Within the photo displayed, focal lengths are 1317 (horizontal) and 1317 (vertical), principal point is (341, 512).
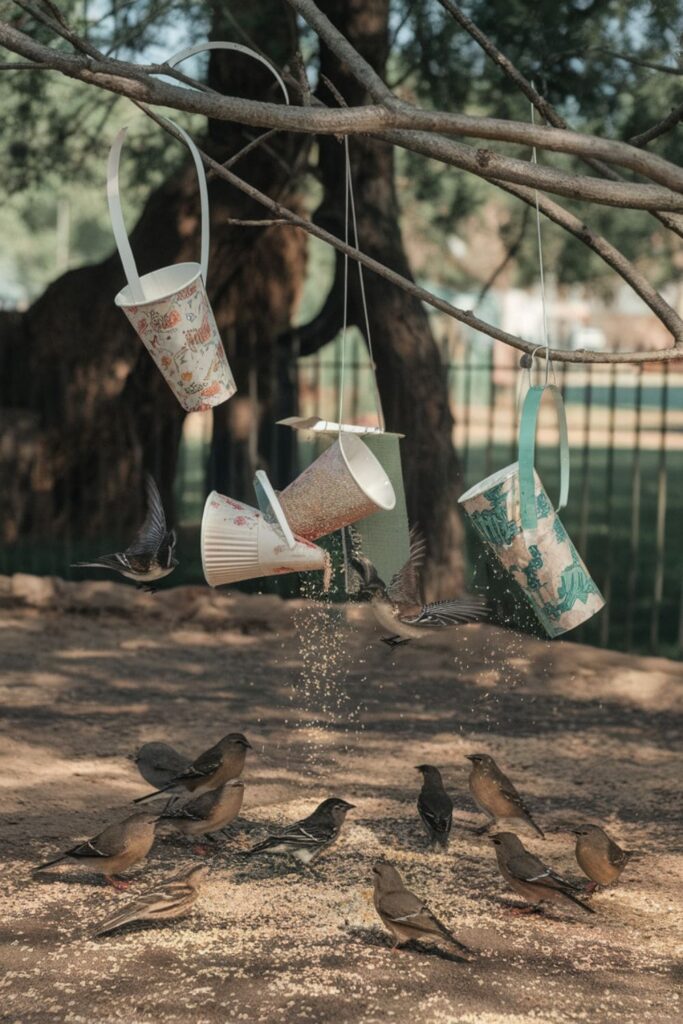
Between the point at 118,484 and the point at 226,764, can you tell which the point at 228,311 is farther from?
the point at 226,764

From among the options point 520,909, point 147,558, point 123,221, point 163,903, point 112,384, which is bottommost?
point 520,909

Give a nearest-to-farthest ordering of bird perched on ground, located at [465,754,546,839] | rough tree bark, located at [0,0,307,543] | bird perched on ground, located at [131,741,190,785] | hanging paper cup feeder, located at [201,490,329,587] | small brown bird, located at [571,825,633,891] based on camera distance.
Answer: hanging paper cup feeder, located at [201,490,329,587] < small brown bird, located at [571,825,633,891] < bird perched on ground, located at [465,754,546,839] < bird perched on ground, located at [131,741,190,785] < rough tree bark, located at [0,0,307,543]

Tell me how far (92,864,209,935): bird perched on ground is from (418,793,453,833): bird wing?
1022 millimetres

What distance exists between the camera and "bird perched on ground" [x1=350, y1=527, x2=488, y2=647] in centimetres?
405

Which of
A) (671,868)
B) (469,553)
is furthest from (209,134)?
(671,868)

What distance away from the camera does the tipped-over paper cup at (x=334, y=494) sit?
3978 millimetres

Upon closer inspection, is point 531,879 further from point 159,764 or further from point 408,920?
point 159,764

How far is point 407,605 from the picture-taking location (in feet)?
13.8

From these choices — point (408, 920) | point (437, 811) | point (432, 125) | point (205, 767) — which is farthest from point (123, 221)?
point (437, 811)

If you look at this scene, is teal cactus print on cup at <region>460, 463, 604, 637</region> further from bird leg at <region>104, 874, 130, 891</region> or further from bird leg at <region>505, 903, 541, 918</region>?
bird leg at <region>104, 874, 130, 891</region>

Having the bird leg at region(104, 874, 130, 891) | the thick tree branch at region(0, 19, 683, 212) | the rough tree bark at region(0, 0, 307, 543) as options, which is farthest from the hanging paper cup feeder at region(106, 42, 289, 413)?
the rough tree bark at region(0, 0, 307, 543)

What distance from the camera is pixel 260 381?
12641mm

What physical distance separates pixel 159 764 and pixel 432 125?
3428 mm

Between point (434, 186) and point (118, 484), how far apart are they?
13.6 feet
